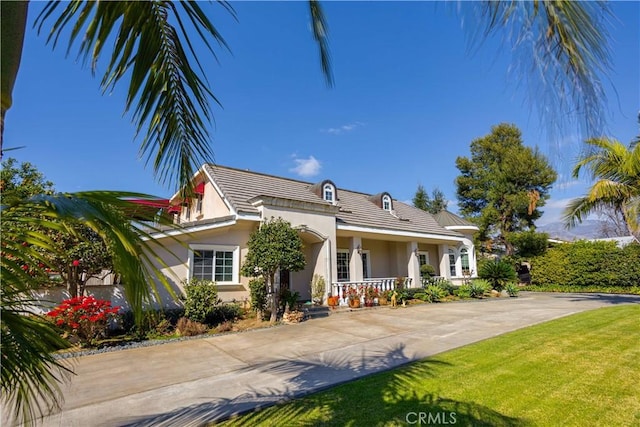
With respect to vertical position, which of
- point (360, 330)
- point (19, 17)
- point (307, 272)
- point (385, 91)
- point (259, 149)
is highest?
point (259, 149)

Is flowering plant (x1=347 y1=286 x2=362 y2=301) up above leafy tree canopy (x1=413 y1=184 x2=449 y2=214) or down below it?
below

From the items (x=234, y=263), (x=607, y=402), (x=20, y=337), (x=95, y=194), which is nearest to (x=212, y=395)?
(x=20, y=337)

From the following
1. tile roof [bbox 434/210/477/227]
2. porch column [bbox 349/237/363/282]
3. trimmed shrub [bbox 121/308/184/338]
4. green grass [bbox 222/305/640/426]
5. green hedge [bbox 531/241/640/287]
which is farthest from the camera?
tile roof [bbox 434/210/477/227]

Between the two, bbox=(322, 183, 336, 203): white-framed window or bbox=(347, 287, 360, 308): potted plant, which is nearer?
bbox=(347, 287, 360, 308): potted plant

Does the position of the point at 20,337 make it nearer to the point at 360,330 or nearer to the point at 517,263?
the point at 360,330

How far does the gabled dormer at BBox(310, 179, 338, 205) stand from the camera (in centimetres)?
2145

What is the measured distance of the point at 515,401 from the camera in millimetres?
5027

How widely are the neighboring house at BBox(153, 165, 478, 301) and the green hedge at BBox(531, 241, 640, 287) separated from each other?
19.9ft

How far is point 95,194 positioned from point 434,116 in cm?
280

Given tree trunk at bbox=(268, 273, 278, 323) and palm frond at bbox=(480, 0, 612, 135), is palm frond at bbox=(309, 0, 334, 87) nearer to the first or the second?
palm frond at bbox=(480, 0, 612, 135)

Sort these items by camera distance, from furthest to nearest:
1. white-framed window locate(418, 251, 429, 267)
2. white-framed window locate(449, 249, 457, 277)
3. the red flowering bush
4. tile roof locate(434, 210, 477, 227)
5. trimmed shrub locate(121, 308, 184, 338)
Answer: tile roof locate(434, 210, 477, 227), white-framed window locate(449, 249, 457, 277), white-framed window locate(418, 251, 429, 267), trimmed shrub locate(121, 308, 184, 338), the red flowering bush
